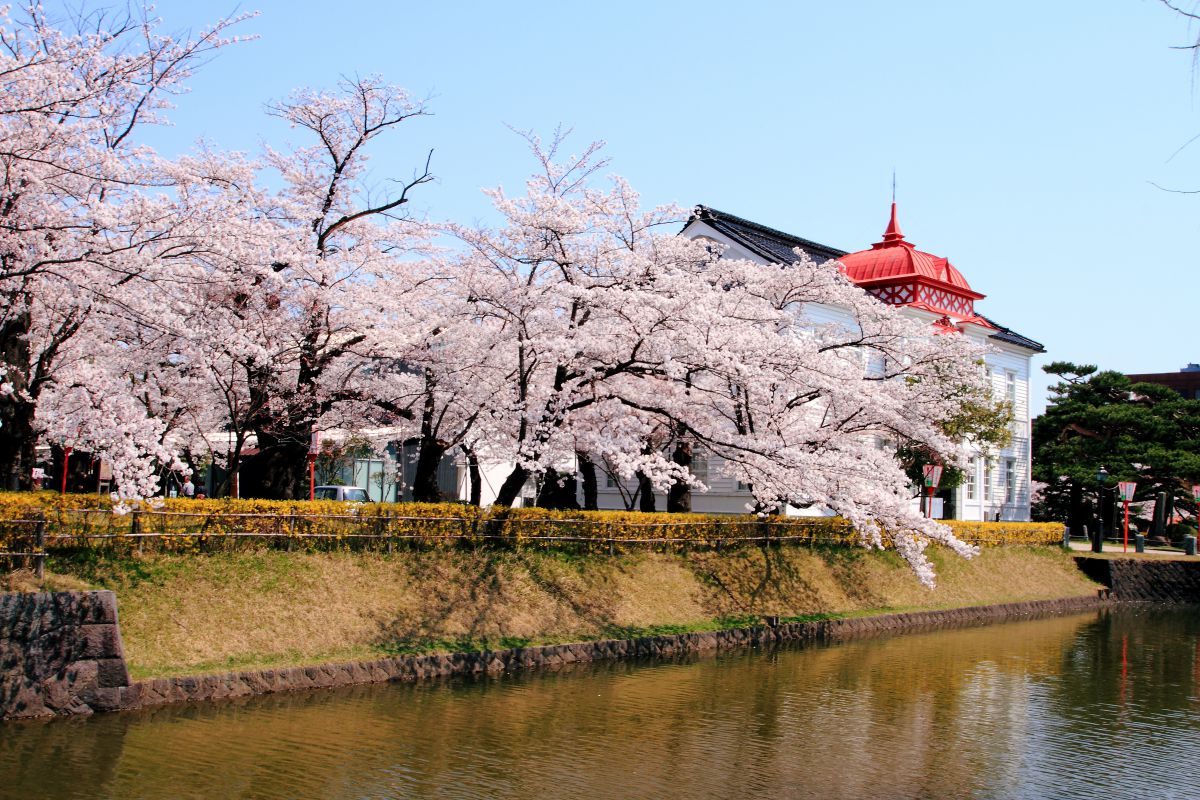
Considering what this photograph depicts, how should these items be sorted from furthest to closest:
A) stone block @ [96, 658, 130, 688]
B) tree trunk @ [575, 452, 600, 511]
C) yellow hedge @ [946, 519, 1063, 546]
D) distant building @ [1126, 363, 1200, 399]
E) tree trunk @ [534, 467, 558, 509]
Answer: distant building @ [1126, 363, 1200, 399], yellow hedge @ [946, 519, 1063, 546], tree trunk @ [575, 452, 600, 511], tree trunk @ [534, 467, 558, 509], stone block @ [96, 658, 130, 688]

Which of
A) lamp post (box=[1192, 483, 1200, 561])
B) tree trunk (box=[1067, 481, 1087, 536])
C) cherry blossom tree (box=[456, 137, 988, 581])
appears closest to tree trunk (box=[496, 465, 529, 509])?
cherry blossom tree (box=[456, 137, 988, 581])

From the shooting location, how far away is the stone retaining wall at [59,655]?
1321cm

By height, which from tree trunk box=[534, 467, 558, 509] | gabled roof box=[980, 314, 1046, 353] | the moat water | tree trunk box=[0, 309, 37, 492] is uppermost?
gabled roof box=[980, 314, 1046, 353]

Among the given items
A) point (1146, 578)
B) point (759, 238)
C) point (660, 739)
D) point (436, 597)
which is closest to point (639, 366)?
point (436, 597)

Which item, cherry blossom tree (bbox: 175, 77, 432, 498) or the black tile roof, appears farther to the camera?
the black tile roof

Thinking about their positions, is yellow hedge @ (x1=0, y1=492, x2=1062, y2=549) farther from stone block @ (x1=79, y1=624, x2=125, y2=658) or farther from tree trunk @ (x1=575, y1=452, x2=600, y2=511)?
stone block @ (x1=79, y1=624, x2=125, y2=658)

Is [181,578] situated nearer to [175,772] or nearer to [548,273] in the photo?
[175,772]

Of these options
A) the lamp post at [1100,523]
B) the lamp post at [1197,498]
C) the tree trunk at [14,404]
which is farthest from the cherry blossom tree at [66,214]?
the lamp post at [1197,498]

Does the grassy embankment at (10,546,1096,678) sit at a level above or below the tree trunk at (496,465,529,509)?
below

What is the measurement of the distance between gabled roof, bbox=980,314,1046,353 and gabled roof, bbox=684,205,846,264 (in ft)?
28.9

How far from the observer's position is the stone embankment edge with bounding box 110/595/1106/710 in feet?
47.3

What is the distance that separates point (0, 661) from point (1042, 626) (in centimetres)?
2471

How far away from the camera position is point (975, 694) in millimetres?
17297

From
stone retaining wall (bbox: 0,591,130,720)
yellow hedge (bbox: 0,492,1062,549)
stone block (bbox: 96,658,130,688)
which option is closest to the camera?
stone retaining wall (bbox: 0,591,130,720)
